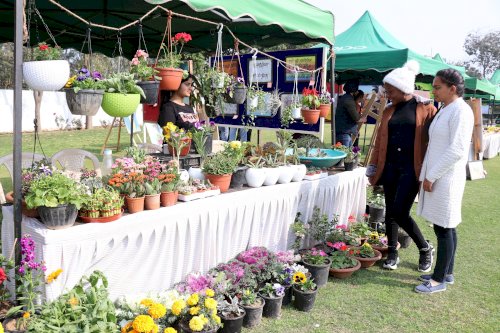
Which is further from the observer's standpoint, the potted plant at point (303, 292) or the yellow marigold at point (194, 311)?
→ the potted plant at point (303, 292)

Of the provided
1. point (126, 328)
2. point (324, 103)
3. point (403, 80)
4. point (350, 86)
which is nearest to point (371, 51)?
point (350, 86)

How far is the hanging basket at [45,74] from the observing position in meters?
2.03

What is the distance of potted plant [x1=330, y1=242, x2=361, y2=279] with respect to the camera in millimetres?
3160

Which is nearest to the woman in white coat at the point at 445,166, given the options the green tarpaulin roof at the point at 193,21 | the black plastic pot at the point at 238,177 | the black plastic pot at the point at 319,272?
the black plastic pot at the point at 319,272

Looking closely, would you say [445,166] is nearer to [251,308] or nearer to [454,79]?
[454,79]

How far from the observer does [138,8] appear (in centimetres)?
423

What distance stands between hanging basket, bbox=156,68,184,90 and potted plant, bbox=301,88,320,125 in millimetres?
1947

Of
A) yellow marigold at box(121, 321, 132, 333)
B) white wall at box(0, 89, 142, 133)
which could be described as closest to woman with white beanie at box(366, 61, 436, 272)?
yellow marigold at box(121, 321, 132, 333)

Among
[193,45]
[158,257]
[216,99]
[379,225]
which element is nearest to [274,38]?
[193,45]

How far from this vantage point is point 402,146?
310cm

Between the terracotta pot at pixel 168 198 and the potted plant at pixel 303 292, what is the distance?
974mm

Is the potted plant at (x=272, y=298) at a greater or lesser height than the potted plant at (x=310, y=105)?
lesser

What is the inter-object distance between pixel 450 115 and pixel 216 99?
1812 mm

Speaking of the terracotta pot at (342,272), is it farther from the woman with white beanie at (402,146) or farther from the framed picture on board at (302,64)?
the framed picture on board at (302,64)
